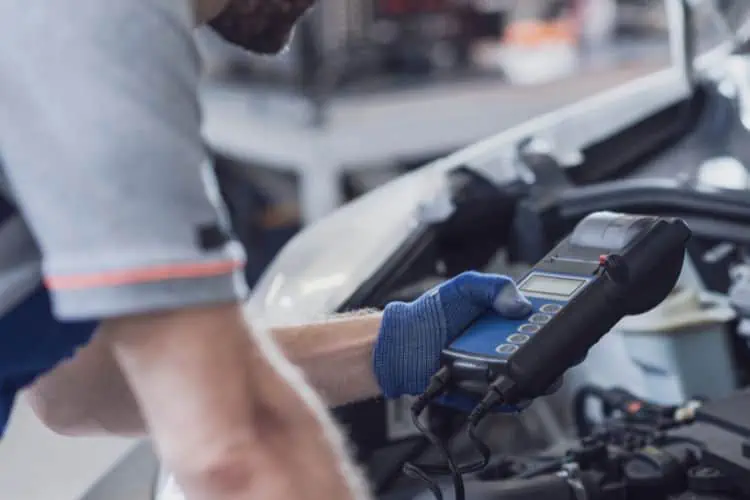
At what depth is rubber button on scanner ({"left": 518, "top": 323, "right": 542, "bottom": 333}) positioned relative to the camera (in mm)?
810

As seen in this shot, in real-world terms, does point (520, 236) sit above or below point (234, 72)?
above

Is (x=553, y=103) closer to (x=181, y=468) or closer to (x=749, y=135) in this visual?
(x=749, y=135)

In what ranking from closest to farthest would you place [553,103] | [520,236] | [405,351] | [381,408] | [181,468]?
1. [181,468]
2. [405,351]
3. [381,408]
4. [520,236]
5. [553,103]

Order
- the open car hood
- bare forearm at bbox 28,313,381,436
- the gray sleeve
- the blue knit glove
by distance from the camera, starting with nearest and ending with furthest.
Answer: the gray sleeve < bare forearm at bbox 28,313,381,436 < the blue knit glove < the open car hood

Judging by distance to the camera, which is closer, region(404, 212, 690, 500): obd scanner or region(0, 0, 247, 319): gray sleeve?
region(0, 0, 247, 319): gray sleeve

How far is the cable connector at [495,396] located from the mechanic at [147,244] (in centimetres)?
16

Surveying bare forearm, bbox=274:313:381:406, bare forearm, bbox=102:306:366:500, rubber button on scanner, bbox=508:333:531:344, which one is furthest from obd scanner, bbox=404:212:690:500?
bare forearm, bbox=102:306:366:500

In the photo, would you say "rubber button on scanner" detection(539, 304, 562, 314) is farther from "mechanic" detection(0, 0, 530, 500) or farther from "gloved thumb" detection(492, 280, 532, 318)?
"mechanic" detection(0, 0, 530, 500)

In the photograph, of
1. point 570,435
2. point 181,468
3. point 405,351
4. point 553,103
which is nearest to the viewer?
point 181,468

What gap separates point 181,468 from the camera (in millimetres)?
583

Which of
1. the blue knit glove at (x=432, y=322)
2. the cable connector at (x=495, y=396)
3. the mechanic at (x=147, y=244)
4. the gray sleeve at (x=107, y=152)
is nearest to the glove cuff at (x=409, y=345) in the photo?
the blue knit glove at (x=432, y=322)

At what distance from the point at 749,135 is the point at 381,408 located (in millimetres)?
572

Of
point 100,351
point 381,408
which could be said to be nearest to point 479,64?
point 381,408

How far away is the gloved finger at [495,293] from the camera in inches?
33.8
